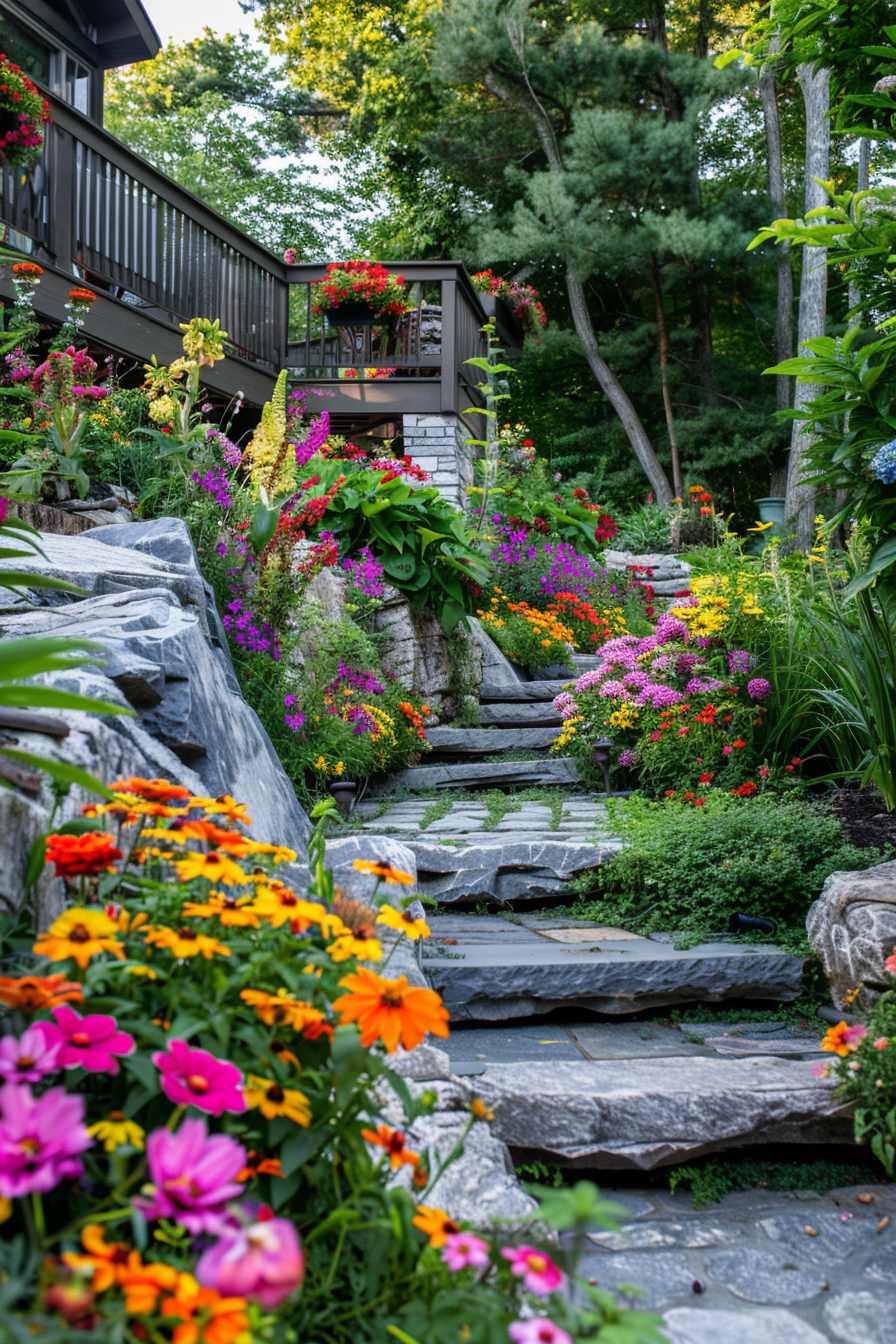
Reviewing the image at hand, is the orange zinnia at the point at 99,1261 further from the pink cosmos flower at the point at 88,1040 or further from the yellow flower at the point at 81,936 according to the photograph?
the yellow flower at the point at 81,936

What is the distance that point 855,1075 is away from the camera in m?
1.72

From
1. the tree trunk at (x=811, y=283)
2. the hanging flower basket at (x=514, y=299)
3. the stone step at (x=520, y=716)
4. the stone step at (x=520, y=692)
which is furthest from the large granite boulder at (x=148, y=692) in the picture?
the hanging flower basket at (x=514, y=299)

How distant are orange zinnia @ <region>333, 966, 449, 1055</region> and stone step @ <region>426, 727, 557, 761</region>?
4002mm

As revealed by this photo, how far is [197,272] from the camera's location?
7.75m

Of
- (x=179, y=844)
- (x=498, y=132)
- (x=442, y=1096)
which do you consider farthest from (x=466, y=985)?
(x=498, y=132)

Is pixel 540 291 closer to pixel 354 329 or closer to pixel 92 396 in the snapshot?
pixel 354 329

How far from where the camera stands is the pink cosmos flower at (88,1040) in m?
0.84

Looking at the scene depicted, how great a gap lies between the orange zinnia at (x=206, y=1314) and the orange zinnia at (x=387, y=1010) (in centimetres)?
30

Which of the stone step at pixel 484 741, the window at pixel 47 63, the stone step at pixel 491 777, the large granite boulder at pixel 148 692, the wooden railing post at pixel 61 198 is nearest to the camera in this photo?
the large granite boulder at pixel 148 692

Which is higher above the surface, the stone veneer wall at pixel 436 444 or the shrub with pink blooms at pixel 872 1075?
the stone veneer wall at pixel 436 444

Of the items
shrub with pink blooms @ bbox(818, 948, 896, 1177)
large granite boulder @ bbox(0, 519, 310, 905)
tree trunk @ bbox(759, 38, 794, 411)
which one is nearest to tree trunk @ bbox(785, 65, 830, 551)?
tree trunk @ bbox(759, 38, 794, 411)

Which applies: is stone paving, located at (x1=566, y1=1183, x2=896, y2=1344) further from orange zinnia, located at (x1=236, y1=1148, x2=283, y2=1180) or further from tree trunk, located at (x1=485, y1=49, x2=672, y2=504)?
tree trunk, located at (x1=485, y1=49, x2=672, y2=504)

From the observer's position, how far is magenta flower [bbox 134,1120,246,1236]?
72cm

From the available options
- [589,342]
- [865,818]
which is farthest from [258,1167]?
[589,342]
